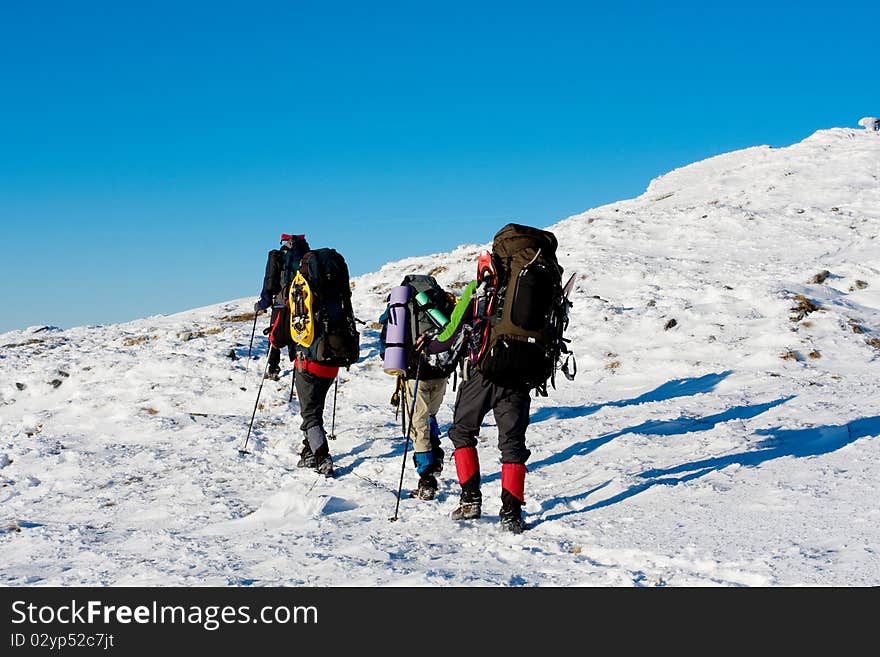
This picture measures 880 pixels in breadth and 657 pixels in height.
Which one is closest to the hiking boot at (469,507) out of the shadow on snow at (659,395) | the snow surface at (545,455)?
the snow surface at (545,455)

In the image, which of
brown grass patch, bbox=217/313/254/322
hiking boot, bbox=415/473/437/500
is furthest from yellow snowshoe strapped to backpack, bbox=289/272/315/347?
brown grass patch, bbox=217/313/254/322

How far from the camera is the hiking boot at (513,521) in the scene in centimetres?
629

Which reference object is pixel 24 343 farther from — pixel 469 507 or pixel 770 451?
A: pixel 770 451

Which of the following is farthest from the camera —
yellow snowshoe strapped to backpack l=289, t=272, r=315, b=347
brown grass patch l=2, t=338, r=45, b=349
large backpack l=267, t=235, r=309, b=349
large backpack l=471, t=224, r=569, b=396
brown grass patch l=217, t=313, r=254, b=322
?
brown grass patch l=217, t=313, r=254, b=322

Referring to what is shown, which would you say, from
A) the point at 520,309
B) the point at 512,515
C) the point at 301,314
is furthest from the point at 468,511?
the point at 301,314

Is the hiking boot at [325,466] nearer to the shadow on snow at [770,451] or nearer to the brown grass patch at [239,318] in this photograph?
the shadow on snow at [770,451]

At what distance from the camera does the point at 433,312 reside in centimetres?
745

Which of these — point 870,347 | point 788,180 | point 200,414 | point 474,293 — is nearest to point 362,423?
point 200,414

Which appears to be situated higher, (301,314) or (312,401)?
(301,314)

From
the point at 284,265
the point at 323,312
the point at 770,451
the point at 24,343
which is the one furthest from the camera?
the point at 24,343

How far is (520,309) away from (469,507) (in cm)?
197

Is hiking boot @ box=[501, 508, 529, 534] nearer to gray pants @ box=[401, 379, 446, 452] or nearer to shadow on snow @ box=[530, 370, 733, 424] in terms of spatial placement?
gray pants @ box=[401, 379, 446, 452]

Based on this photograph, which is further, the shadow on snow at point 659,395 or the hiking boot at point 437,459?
the shadow on snow at point 659,395

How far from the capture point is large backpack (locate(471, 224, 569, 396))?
20.2 ft
